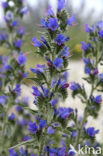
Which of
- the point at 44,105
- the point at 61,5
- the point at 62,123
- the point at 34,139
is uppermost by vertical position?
the point at 61,5

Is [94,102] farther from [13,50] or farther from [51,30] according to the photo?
[13,50]

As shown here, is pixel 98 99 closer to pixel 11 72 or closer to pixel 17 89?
pixel 17 89

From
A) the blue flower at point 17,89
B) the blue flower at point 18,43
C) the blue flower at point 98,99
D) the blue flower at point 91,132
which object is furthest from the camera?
the blue flower at point 18,43

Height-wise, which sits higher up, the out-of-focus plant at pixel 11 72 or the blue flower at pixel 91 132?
the out-of-focus plant at pixel 11 72

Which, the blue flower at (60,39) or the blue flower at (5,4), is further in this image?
the blue flower at (5,4)

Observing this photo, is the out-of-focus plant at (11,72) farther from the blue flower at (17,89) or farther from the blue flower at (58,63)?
the blue flower at (58,63)

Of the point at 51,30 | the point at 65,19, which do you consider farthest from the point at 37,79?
the point at 65,19

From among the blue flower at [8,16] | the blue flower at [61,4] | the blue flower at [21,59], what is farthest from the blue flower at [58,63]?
the blue flower at [8,16]

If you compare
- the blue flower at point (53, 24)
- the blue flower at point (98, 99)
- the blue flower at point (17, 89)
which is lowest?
the blue flower at point (98, 99)

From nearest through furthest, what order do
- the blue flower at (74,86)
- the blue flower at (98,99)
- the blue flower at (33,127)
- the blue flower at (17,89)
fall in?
the blue flower at (33,127), the blue flower at (98,99), the blue flower at (74,86), the blue flower at (17,89)

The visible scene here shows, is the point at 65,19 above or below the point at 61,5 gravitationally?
below
